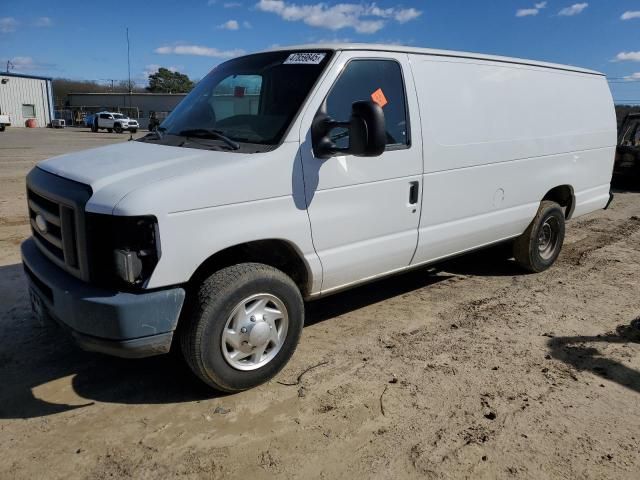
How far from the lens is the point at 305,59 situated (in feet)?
12.1

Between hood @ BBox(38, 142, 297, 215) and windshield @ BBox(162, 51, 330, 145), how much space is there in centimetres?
27

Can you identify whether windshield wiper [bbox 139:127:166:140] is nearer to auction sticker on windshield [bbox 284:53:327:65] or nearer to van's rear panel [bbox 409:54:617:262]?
auction sticker on windshield [bbox 284:53:327:65]

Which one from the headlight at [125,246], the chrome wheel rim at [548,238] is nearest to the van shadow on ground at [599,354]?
the chrome wheel rim at [548,238]

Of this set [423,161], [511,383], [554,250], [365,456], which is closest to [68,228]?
[365,456]

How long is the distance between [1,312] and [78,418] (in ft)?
6.40

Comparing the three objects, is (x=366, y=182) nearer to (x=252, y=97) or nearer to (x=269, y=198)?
(x=269, y=198)

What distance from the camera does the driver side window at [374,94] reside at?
357 cm

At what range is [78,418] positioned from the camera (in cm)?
310

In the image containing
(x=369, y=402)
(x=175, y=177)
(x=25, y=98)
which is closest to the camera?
(x=175, y=177)

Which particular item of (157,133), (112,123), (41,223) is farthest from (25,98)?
(41,223)

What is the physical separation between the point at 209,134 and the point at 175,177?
2.77 feet

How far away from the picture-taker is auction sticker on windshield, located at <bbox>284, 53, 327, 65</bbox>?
3.62 metres

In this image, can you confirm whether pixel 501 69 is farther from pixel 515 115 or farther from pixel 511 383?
pixel 511 383

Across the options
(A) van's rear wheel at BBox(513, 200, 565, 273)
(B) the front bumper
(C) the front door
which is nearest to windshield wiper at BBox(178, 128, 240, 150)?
(C) the front door
